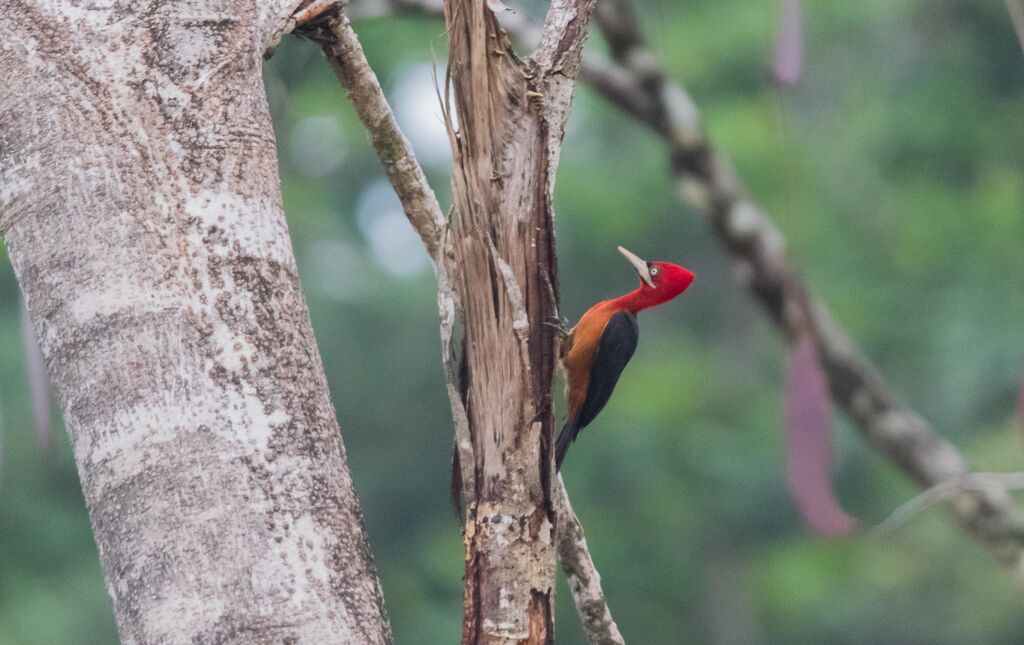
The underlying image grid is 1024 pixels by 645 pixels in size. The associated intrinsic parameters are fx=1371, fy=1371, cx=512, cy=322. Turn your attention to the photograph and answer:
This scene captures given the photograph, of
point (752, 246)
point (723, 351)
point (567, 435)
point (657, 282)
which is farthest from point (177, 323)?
point (723, 351)

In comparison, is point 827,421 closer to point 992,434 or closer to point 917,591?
point 992,434

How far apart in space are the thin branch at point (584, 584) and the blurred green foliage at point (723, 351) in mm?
8260

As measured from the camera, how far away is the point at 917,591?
1252 centimetres

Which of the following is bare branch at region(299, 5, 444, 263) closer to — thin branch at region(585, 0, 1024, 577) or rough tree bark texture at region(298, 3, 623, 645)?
rough tree bark texture at region(298, 3, 623, 645)

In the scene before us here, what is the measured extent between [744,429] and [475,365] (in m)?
10.6

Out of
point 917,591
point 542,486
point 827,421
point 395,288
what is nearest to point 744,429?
point 917,591

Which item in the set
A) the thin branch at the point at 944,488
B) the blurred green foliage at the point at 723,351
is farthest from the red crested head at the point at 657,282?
the blurred green foliage at the point at 723,351

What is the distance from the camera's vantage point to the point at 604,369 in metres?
3.78

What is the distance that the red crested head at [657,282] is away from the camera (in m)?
4.08

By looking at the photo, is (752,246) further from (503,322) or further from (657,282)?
(503,322)

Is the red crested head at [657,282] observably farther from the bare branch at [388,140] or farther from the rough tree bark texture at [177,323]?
the rough tree bark texture at [177,323]

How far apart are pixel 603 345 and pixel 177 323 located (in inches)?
73.9

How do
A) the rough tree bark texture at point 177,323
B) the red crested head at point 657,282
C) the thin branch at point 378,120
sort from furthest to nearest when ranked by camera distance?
the red crested head at point 657,282 → the thin branch at point 378,120 → the rough tree bark texture at point 177,323

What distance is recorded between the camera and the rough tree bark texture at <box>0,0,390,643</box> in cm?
212
